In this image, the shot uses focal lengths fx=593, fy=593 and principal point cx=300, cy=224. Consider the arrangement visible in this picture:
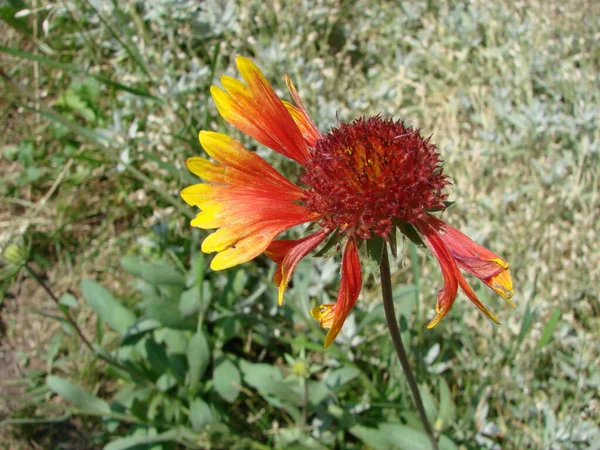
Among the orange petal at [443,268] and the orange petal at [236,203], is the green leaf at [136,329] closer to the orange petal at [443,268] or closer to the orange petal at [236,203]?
the orange petal at [236,203]

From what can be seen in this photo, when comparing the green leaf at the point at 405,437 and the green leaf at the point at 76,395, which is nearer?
the green leaf at the point at 405,437

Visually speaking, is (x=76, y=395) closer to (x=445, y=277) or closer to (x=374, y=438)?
(x=374, y=438)

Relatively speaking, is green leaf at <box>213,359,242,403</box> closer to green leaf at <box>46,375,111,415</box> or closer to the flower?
green leaf at <box>46,375,111,415</box>

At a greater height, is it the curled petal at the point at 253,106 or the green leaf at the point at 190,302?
the curled petal at the point at 253,106

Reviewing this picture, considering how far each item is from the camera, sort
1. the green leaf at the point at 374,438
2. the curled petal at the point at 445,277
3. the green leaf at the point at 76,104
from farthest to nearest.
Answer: the green leaf at the point at 76,104, the green leaf at the point at 374,438, the curled petal at the point at 445,277

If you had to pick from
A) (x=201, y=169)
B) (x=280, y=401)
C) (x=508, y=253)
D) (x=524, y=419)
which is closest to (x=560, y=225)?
(x=508, y=253)

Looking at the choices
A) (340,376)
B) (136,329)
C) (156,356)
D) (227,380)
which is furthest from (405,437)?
(136,329)

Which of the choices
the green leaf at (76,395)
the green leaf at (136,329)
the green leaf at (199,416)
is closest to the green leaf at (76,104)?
the green leaf at (136,329)

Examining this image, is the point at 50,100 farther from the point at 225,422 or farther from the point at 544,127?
the point at 544,127

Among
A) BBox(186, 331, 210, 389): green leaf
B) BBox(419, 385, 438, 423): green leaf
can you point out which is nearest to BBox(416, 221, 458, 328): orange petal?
BBox(419, 385, 438, 423): green leaf
